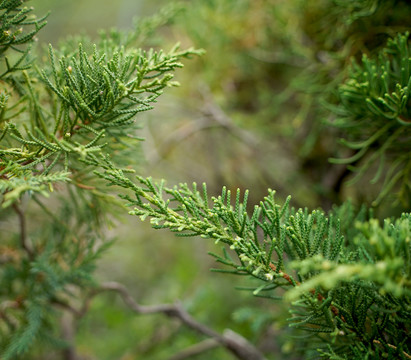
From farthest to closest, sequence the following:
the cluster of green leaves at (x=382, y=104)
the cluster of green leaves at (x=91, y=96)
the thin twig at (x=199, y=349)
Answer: the thin twig at (x=199, y=349) → the cluster of green leaves at (x=382, y=104) → the cluster of green leaves at (x=91, y=96)

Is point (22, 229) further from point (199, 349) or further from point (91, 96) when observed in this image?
point (199, 349)

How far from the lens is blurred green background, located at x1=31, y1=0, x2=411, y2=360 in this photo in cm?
102

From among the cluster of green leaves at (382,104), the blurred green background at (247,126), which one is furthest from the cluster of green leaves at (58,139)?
the cluster of green leaves at (382,104)

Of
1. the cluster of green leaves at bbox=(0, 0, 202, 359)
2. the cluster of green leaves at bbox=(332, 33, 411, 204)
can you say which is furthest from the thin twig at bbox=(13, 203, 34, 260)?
the cluster of green leaves at bbox=(332, 33, 411, 204)

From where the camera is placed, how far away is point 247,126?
133 cm

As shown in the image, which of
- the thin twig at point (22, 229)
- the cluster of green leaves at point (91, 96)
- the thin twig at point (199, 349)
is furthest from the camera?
the thin twig at point (199, 349)

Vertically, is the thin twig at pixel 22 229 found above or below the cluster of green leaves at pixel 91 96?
below

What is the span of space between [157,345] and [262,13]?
123cm

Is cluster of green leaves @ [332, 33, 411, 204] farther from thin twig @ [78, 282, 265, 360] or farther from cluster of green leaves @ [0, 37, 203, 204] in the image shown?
thin twig @ [78, 282, 265, 360]

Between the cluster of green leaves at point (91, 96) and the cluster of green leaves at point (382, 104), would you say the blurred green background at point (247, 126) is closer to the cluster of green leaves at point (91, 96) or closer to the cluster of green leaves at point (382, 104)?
the cluster of green leaves at point (382, 104)

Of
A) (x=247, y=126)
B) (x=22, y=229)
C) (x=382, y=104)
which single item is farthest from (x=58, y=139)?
(x=247, y=126)

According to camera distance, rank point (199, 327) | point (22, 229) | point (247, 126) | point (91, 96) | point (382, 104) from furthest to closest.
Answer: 1. point (247, 126)
2. point (199, 327)
3. point (22, 229)
4. point (382, 104)
5. point (91, 96)

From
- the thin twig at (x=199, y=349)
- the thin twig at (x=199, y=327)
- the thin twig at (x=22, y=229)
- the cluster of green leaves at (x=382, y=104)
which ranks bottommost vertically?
the thin twig at (x=199, y=349)

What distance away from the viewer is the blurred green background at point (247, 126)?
102 centimetres
